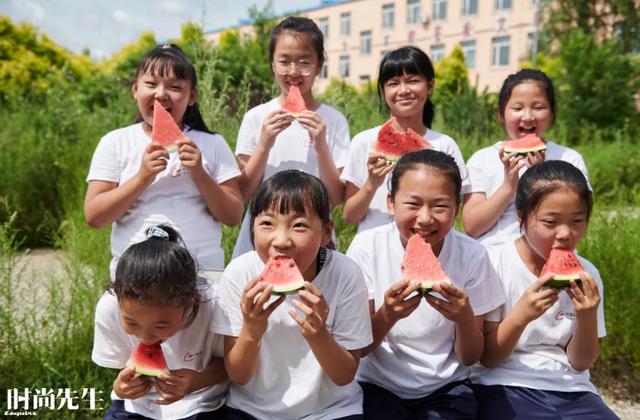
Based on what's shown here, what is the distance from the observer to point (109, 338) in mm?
2586

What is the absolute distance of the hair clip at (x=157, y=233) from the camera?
263 cm

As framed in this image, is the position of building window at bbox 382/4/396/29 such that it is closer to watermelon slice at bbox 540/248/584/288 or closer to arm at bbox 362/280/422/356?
watermelon slice at bbox 540/248/584/288

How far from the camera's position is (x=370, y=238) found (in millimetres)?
2869

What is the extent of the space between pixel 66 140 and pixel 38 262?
2.25 meters

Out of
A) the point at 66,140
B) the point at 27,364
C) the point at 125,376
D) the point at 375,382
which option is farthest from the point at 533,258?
the point at 66,140

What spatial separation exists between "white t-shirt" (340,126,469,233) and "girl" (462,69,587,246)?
12 centimetres

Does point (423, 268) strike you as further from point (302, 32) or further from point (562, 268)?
point (302, 32)

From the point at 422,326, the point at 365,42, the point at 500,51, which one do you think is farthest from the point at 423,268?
the point at 365,42

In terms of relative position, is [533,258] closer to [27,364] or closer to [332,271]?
[332,271]

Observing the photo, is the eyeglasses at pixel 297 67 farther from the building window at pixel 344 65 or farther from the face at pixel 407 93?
the building window at pixel 344 65

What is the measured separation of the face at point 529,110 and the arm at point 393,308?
1.52 m

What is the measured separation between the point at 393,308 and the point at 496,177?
4.54ft

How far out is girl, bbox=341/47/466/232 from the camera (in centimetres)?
341

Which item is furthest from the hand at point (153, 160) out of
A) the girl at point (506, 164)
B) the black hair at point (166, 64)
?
the girl at point (506, 164)
